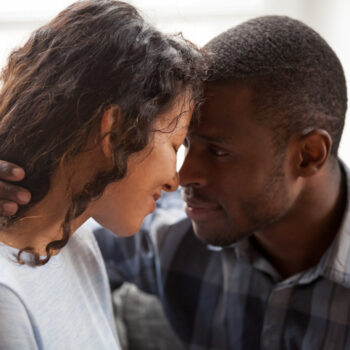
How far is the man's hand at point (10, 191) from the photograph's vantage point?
2.32 feet

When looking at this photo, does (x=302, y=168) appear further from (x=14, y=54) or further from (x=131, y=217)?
(x=14, y=54)

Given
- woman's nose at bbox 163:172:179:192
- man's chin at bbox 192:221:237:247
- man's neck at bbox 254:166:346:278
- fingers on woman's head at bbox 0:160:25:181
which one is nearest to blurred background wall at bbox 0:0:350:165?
man's neck at bbox 254:166:346:278

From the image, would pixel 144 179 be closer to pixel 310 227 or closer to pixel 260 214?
pixel 260 214

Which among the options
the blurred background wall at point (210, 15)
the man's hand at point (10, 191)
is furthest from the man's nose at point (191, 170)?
the blurred background wall at point (210, 15)

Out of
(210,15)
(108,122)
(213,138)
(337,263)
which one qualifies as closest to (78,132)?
(108,122)

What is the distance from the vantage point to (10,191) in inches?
28.2

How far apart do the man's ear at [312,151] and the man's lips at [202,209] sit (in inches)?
6.9

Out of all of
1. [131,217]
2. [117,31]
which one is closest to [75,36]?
[117,31]

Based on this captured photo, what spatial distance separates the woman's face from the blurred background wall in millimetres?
847

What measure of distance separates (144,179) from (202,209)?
292 mm

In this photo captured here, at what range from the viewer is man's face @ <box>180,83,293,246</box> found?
3.12 feet

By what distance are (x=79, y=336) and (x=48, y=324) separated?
83 millimetres

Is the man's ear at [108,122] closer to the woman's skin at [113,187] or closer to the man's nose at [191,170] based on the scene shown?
the woman's skin at [113,187]

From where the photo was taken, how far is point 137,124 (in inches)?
27.5
